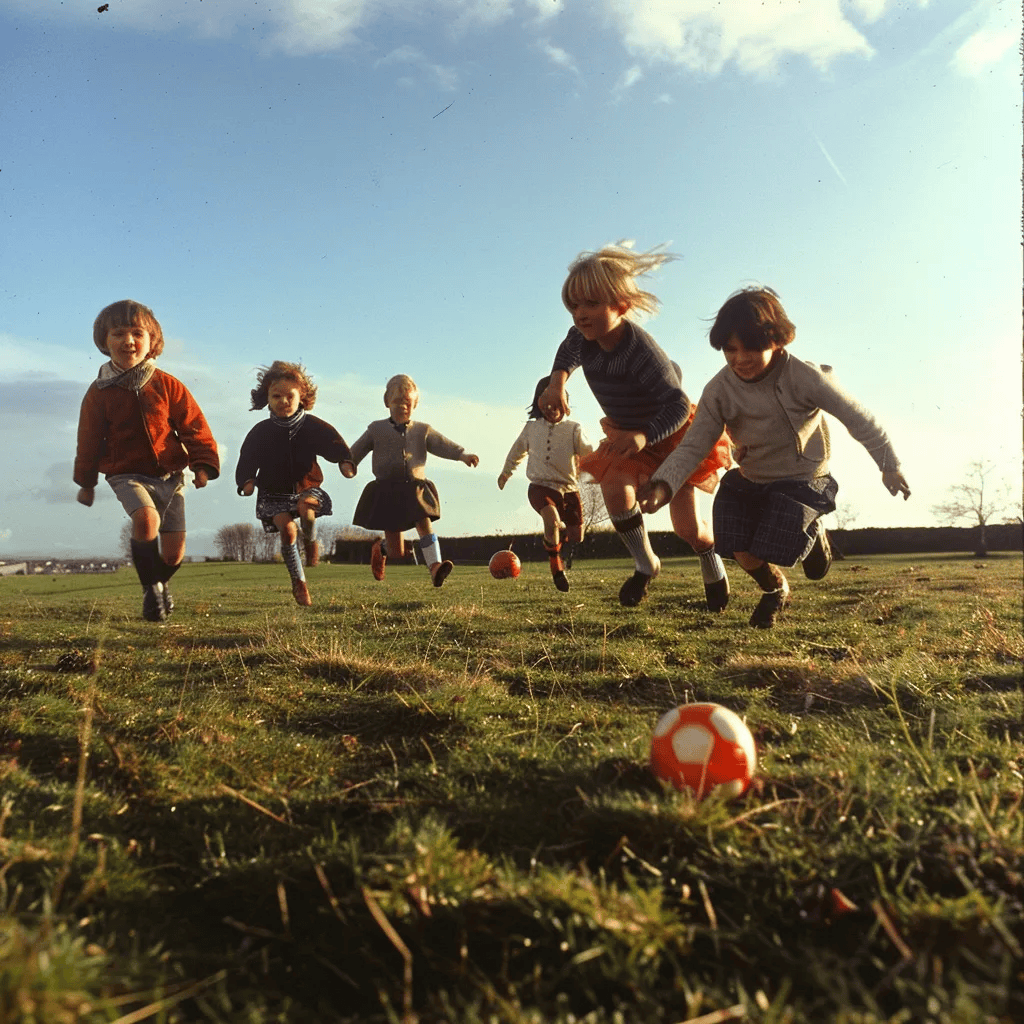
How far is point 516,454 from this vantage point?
10.2 metres

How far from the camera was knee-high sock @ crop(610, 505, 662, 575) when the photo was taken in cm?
711

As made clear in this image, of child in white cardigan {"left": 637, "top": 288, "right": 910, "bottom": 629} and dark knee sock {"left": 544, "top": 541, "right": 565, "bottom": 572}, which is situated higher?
child in white cardigan {"left": 637, "top": 288, "right": 910, "bottom": 629}

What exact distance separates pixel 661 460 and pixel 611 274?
65.7 inches

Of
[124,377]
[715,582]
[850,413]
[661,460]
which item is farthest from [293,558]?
[850,413]

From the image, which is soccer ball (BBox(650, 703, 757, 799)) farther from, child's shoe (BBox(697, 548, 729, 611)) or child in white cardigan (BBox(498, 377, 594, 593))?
child in white cardigan (BBox(498, 377, 594, 593))

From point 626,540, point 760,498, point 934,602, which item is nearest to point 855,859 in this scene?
point 760,498

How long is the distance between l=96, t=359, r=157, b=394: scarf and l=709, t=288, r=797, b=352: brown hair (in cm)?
512

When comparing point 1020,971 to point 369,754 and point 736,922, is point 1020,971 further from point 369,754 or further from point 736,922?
point 369,754

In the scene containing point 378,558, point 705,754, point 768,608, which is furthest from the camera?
point 378,558

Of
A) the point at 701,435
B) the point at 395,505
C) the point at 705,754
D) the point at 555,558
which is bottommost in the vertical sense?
the point at 705,754

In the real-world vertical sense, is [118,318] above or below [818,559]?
above

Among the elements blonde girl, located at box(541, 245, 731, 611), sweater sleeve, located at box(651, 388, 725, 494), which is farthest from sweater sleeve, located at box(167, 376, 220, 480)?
sweater sleeve, located at box(651, 388, 725, 494)

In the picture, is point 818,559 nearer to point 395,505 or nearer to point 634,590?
point 634,590

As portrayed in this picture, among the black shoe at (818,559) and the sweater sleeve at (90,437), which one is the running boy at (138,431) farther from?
the black shoe at (818,559)
